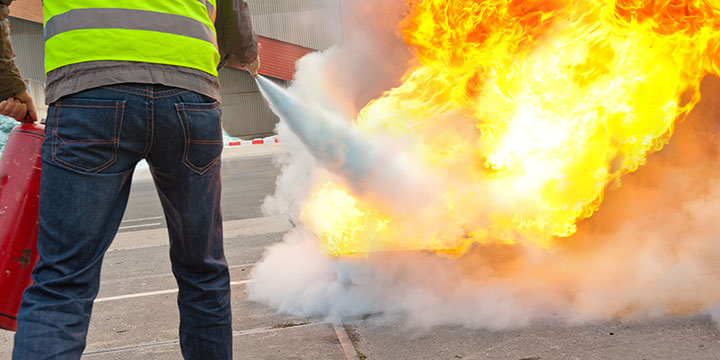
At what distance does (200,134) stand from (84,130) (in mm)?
338

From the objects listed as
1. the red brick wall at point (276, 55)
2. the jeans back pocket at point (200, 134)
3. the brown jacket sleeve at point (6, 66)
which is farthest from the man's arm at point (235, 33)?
the red brick wall at point (276, 55)

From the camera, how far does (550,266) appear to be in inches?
147

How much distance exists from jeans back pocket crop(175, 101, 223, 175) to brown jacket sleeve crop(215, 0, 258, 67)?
1.55 feet

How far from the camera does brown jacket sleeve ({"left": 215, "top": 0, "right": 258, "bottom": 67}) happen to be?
2486 millimetres

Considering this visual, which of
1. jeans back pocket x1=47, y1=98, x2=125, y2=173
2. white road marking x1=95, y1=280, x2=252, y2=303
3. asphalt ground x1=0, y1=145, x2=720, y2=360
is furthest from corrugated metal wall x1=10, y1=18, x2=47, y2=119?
jeans back pocket x1=47, y1=98, x2=125, y2=173

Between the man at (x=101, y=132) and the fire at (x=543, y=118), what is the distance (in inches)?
67.9

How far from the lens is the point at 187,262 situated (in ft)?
7.21

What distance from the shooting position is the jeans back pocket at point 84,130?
74.6 inches

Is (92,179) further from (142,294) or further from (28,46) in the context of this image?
(28,46)

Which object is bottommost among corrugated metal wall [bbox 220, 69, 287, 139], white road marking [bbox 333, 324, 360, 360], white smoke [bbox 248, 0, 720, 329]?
white road marking [bbox 333, 324, 360, 360]

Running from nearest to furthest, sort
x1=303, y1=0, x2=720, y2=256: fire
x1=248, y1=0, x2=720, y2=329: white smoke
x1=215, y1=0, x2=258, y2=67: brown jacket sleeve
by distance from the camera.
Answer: x1=215, y1=0, x2=258, y2=67: brown jacket sleeve → x1=248, y1=0, x2=720, y2=329: white smoke → x1=303, y1=0, x2=720, y2=256: fire

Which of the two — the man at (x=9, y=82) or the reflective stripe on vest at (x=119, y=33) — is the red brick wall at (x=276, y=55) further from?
the reflective stripe on vest at (x=119, y=33)

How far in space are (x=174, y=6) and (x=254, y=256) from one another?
3637mm

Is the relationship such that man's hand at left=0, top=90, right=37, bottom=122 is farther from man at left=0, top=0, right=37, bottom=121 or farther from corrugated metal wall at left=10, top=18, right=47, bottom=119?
corrugated metal wall at left=10, top=18, right=47, bottom=119
